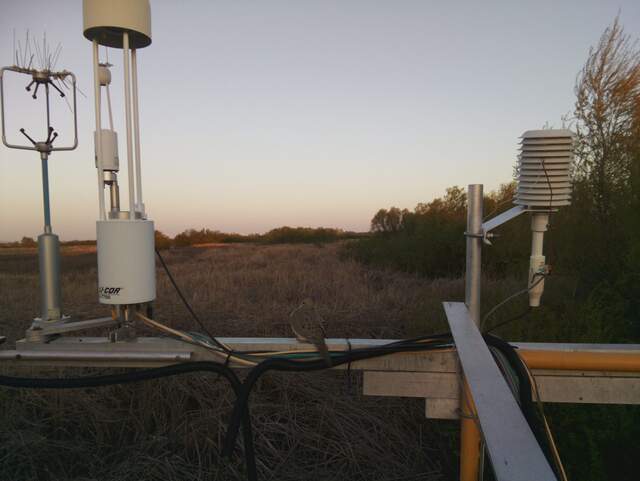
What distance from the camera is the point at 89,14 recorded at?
4.91 feet

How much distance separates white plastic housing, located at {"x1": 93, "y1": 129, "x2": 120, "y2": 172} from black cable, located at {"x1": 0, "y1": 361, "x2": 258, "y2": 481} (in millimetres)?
767

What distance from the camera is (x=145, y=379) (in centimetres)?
135

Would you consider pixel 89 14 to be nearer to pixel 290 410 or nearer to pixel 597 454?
pixel 290 410

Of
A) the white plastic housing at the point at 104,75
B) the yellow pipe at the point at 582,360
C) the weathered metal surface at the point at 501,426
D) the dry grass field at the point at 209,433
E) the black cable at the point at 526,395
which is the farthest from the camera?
the dry grass field at the point at 209,433

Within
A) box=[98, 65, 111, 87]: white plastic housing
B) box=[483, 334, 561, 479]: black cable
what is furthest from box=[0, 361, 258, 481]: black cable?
box=[98, 65, 111, 87]: white plastic housing

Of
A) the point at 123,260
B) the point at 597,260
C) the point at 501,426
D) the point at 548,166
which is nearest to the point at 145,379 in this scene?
the point at 123,260

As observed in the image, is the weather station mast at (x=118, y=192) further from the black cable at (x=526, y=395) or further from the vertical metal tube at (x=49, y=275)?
the black cable at (x=526, y=395)

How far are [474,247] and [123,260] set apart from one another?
134 centimetres

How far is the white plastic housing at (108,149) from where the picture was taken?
157cm

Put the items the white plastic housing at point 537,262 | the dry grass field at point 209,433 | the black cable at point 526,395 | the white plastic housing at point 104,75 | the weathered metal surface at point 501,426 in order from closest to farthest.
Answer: the weathered metal surface at point 501,426
the black cable at point 526,395
the white plastic housing at point 104,75
the white plastic housing at point 537,262
the dry grass field at point 209,433


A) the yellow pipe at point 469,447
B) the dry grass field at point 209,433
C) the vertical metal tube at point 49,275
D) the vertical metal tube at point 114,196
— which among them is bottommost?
the dry grass field at point 209,433

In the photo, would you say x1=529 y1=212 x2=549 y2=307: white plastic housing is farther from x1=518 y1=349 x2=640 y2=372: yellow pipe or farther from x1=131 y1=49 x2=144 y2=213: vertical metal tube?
x1=131 y1=49 x2=144 y2=213: vertical metal tube

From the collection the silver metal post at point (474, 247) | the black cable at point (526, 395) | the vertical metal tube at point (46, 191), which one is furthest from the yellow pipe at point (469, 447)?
the vertical metal tube at point (46, 191)

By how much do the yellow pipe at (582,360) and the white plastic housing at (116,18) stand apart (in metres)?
1.83
